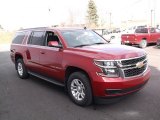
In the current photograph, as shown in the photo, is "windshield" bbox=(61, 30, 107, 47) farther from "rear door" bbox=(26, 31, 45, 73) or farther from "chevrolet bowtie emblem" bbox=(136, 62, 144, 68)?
"chevrolet bowtie emblem" bbox=(136, 62, 144, 68)

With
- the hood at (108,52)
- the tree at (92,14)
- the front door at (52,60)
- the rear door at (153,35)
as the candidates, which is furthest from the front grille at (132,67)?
the tree at (92,14)

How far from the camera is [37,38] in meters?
7.60

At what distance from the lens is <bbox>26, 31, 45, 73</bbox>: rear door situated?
732 cm

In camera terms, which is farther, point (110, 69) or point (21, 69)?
point (21, 69)

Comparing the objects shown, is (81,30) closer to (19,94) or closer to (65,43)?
(65,43)

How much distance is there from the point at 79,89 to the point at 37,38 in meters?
2.63

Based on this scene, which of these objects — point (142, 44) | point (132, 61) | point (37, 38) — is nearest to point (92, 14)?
point (142, 44)

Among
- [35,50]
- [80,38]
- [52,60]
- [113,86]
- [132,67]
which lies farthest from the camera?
[35,50]

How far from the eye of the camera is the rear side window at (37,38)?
7305 millimetres

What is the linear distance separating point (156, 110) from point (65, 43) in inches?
106

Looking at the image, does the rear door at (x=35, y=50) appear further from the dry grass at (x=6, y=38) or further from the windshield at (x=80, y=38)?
the dry grass at (x=6, y=38)

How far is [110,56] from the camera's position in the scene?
5.18m

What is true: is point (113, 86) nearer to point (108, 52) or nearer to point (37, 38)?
point (108, 52)

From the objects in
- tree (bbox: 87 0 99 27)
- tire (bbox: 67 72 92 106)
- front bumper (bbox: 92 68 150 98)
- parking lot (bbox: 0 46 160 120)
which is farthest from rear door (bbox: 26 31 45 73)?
tree (bbox: 87 0 99 27)
